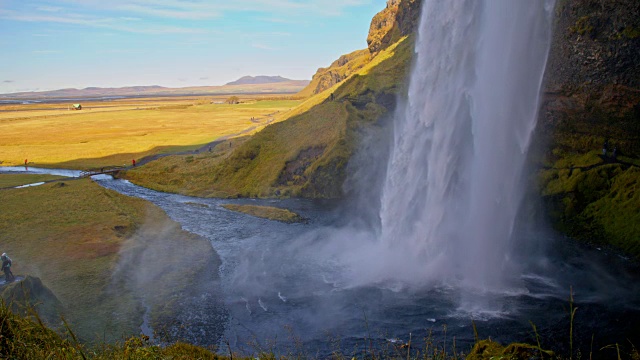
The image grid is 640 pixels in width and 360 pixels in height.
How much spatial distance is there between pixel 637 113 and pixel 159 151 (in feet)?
219

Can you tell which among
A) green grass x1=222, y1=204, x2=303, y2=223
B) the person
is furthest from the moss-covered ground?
the person

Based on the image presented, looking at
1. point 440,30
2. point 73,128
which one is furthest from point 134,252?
point 73,128

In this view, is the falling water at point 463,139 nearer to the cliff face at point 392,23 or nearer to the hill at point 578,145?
the hill at point 578,145

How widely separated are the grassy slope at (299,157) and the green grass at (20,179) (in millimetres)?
9958

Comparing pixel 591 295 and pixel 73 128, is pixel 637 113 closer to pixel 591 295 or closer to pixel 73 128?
pixel 591 295

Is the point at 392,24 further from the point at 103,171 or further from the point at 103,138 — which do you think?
the point at 103,138

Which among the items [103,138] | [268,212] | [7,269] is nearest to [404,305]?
[7,269]

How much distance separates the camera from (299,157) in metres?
50.9

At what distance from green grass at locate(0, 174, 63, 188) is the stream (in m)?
38.0

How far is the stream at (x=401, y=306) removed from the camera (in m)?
18.2

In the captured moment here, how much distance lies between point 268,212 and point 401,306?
2096cm

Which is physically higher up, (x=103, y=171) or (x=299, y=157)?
(x=299, y=157)

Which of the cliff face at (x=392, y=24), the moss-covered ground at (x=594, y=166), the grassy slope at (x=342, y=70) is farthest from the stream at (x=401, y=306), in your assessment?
the grassy slope at (x=342, y=70)

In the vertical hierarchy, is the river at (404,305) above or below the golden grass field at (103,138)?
below
